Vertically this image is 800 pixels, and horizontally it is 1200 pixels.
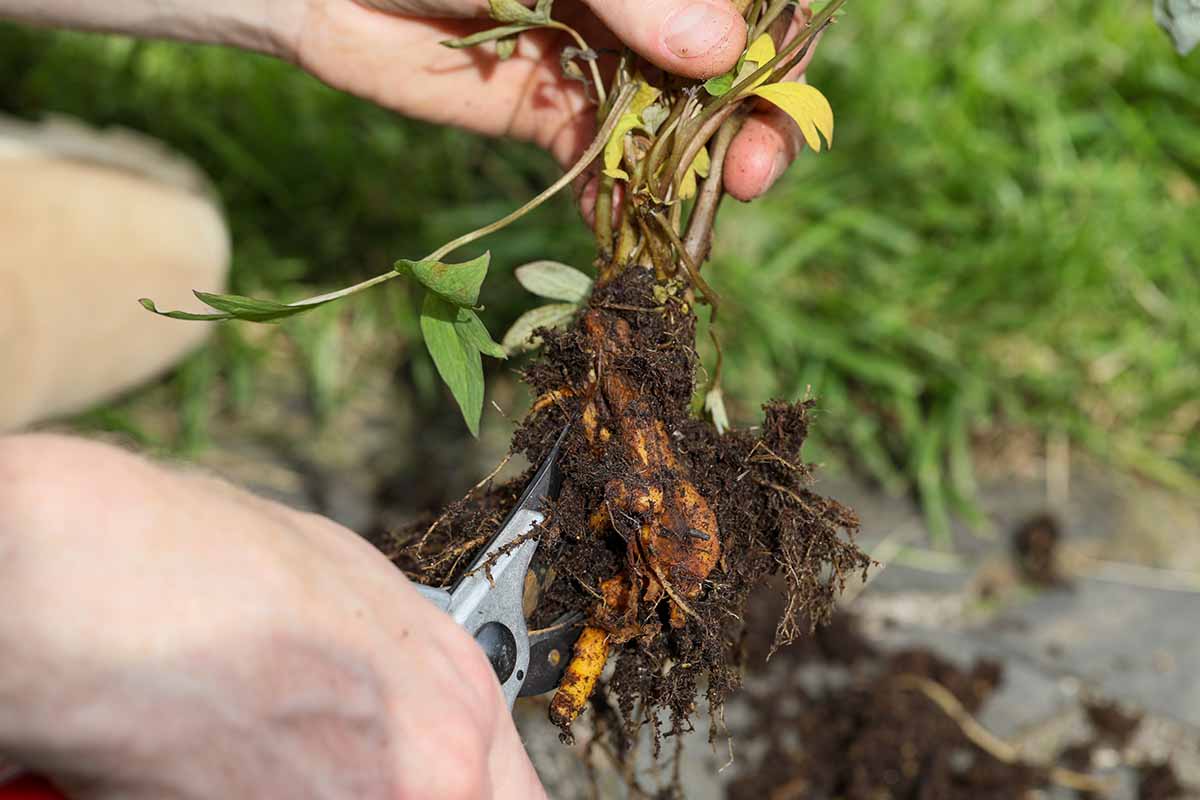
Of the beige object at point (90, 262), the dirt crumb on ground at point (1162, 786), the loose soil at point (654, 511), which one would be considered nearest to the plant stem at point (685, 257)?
the loose soil at point (654, 511)

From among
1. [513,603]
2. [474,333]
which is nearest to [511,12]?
[474,333]

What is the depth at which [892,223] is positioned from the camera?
8.23ft

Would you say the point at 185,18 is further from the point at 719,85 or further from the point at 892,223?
the point at 892,223

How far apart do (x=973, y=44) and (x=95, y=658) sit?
8.86 feet

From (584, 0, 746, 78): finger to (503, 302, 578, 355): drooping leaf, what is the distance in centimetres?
30

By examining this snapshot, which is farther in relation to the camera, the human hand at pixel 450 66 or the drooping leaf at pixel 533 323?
the human hand at pixel 450 66

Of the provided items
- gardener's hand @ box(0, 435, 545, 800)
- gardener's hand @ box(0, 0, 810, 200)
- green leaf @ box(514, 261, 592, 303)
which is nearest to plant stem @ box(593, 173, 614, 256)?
green leaf @ box(514, 261, 592, 303)

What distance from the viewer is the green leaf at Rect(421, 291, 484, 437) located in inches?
41.7

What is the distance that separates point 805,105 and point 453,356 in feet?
1.45

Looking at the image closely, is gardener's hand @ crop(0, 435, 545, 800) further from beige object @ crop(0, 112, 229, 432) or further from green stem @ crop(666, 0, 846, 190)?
beige object @ crop(0, 112, 229, 432)

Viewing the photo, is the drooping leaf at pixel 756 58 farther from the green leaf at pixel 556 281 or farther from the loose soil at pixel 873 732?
the loose soil at pixel 873 732

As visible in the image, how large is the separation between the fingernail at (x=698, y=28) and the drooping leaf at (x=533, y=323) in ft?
1.07

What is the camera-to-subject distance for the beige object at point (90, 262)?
1993mm

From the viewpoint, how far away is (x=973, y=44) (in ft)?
9.09
